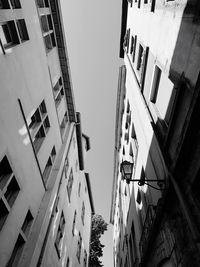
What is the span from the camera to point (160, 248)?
823cm

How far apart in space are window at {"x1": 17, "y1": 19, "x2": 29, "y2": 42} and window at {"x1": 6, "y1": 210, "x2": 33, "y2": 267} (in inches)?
342

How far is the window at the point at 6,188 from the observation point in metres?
8.05

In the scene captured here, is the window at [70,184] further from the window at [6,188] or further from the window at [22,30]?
the window at [22,30]

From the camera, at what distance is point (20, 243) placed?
9766 mm

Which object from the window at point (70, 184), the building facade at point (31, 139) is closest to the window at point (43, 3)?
the building facade at point (31, 139)

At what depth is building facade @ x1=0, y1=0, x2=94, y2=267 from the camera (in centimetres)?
856

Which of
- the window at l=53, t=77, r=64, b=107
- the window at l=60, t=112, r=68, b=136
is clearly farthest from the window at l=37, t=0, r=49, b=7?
the window at l=60, t=112, r=68, b=136

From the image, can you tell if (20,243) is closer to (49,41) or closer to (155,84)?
(155,84)

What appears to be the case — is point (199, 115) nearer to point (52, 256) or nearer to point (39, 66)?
point (39, 66)

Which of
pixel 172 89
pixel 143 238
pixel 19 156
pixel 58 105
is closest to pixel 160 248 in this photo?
pixel 143 238

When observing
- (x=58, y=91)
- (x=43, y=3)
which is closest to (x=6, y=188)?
(x=58, y=91)

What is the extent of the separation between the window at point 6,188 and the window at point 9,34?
16.4ft

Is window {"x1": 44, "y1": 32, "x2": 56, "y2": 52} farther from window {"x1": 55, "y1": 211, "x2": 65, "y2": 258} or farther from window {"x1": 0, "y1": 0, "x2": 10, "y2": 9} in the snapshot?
window {"x1": 55, "y1": 211, "x2": 65, "y2": 258}

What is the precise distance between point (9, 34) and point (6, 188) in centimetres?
666
